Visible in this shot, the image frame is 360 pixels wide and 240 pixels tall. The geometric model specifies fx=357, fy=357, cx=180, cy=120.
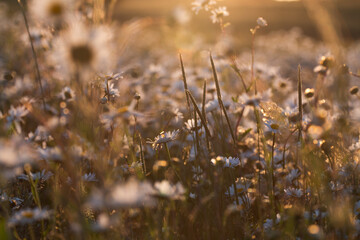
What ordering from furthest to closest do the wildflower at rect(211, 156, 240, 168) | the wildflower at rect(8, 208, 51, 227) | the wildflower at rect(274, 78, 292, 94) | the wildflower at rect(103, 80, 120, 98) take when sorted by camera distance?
the wildflower at rect(274, 78, 292, 94) → the wildflower at rect(103, 80, 120, 98) → the wildflower at rect(211, 156, 240, 168) → the wildflower at rect(8, 208, 51, 227)

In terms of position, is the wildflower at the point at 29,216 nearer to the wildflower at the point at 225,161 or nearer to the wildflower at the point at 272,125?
the wildflower at the point at 225,161

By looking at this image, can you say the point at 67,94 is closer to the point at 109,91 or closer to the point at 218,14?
the point at 109,91

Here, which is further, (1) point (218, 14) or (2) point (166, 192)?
(1) point (218, 14)

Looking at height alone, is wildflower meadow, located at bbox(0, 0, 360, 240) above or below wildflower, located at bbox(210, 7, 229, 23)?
below

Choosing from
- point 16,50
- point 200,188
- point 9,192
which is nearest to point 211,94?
point 200,188

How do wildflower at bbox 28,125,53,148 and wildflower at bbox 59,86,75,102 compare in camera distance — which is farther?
wildflower at bbox 59,86,75,102

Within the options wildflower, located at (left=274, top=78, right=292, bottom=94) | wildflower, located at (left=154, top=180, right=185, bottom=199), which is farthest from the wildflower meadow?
wildflower, located at (left=274, top=78, right=292, bottom=94)

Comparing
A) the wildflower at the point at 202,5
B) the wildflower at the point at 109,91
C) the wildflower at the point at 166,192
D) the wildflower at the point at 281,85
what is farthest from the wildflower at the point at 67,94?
the wildflower at the point at 281,85

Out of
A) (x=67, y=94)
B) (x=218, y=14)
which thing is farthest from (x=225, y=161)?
(x=67, y=94)

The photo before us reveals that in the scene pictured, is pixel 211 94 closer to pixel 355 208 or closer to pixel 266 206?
pixel 266 206

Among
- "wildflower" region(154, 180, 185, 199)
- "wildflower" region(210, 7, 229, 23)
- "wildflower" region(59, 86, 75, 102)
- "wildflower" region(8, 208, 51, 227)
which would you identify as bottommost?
"wildflower" region(154, 180, 185, 199)

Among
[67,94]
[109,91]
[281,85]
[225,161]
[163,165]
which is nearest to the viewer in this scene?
[163,165]

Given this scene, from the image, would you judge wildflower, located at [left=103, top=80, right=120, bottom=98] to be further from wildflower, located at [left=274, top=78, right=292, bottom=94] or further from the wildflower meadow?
wildflower, located at [left=274, top=78, right=292, bottom=94]

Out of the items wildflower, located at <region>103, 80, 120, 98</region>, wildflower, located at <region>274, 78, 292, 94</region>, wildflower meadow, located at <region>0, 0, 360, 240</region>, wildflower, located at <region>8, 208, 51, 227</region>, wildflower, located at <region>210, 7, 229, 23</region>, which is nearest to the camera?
wildflower meadow, located at <region>0, 0, 360, 240</region>
